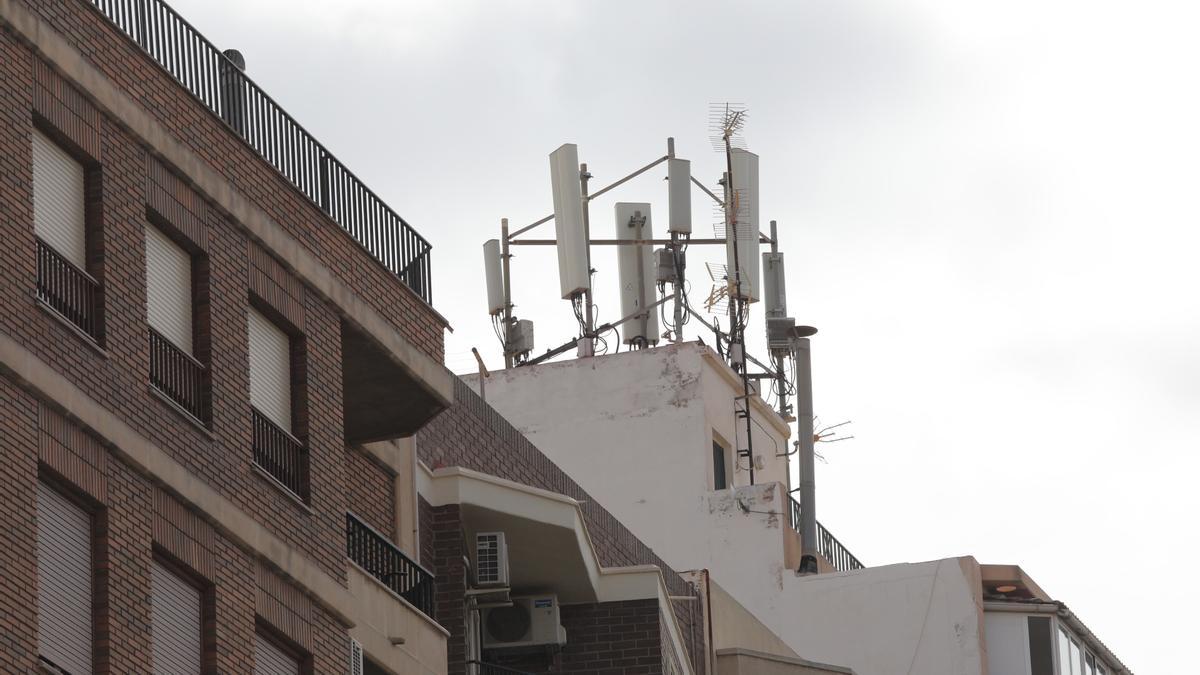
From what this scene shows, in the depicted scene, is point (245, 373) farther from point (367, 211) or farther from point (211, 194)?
point (367, 211)

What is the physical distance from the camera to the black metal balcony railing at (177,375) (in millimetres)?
22078

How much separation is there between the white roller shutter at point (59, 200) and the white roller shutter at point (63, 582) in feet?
6.59

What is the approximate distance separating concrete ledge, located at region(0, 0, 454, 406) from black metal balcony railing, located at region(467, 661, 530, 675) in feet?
11.2

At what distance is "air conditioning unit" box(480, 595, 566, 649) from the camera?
30.9 m

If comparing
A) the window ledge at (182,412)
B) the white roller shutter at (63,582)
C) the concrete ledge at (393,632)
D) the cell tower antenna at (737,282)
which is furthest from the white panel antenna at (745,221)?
the white roller shutter at (63,582)

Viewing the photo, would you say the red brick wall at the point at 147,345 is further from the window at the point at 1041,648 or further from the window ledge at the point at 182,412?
the window at the point at 1041,648

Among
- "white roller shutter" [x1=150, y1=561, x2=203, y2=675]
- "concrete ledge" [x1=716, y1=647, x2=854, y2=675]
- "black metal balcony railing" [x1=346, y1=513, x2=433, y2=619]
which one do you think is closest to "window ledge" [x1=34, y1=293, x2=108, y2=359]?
"white roller shutter" [x1=150, y1=561, x2=203, y2=675]

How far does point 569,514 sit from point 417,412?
367 centimetres

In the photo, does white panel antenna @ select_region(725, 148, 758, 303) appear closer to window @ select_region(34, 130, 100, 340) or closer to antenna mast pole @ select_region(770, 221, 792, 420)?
antenna mast pole @ select_region(770, 221, 792, 420)

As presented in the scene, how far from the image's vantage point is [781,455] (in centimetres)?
5191

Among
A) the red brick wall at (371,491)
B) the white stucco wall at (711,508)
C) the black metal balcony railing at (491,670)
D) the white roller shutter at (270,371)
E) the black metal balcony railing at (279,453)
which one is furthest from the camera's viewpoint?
the white stucco wall at (711,508)

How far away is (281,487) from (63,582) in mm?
3817

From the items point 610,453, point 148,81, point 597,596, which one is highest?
point 610,453

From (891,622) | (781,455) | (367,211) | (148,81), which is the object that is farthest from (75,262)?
(781,455)
